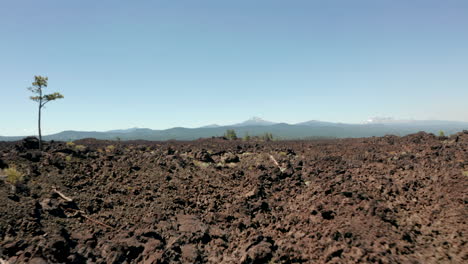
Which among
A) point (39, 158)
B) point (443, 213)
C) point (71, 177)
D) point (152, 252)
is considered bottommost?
point (152, 252)

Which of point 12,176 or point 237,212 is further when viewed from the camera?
point 12,176

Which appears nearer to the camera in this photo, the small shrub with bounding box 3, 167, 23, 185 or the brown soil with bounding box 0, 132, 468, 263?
the brown soil with bounding box 0, 132, 468, 263

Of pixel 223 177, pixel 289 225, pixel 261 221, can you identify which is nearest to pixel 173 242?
pixel 261 221

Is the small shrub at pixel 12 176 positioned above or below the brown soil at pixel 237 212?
above

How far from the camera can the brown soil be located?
732 centimetres

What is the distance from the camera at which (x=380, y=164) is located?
48.7 ft

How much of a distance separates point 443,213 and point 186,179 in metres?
12.4

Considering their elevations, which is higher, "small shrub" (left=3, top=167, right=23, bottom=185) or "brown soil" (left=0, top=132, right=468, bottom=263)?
"small shrub" (left=3, top=167, right=23, bottom=185)

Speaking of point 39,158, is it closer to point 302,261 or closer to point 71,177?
point 71,177

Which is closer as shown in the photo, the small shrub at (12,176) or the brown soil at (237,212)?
the brown soil at (237,212)

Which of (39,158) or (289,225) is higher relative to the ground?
(39,158)

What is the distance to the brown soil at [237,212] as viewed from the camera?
732 centimetres

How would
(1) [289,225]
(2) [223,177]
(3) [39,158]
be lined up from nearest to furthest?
(1) [289,225]
(3) [39,158]
(2) [223,177]

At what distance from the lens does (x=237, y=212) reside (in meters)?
10.9
